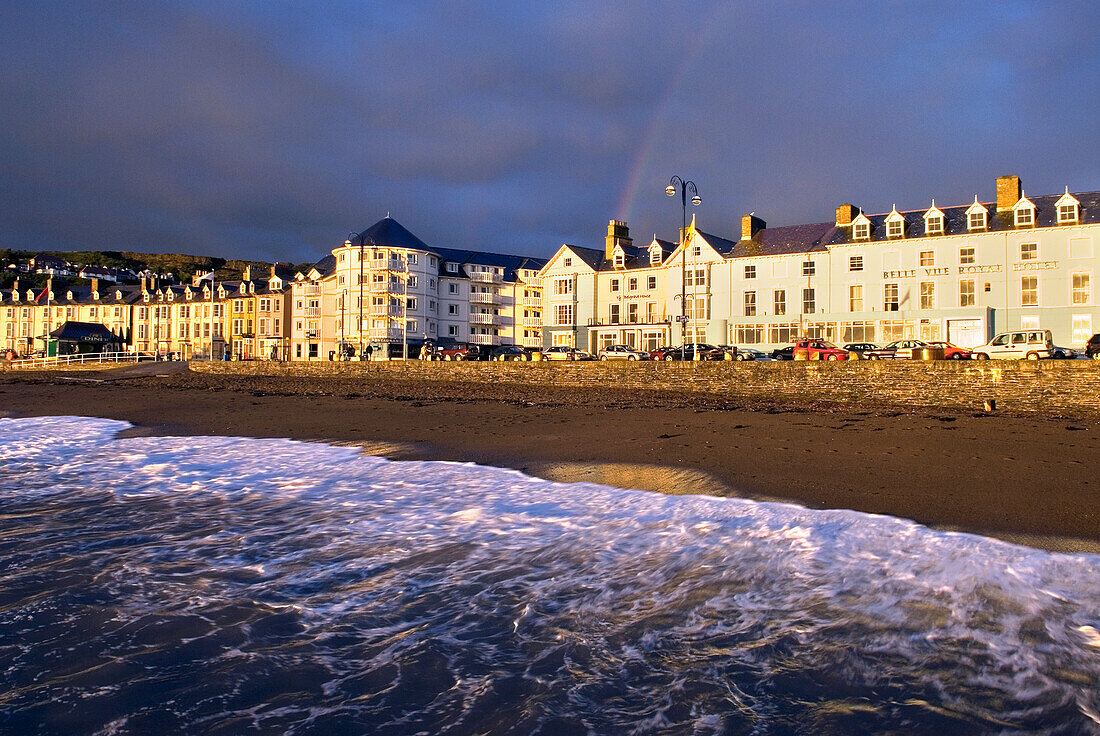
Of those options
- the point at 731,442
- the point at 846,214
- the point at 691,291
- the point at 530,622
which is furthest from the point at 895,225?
the point at 530,622

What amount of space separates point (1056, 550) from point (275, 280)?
288 feet

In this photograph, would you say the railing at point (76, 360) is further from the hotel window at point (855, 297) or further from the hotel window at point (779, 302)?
the hotel window at point (855, 297)

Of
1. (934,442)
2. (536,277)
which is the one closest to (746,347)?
(536,277)

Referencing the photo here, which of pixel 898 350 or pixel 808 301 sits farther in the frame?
pixel 808 301

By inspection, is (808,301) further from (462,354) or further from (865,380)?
(865,380)

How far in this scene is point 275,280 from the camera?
85.0 m

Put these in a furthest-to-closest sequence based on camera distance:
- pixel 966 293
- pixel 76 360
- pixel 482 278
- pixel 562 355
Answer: pixel 482 278, pixel 76 360, pixel 966 293, pixel 562 355

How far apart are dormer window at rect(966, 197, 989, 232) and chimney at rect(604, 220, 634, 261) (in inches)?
1102

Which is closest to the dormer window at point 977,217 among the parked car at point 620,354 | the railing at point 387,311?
the parked car at point 620,354

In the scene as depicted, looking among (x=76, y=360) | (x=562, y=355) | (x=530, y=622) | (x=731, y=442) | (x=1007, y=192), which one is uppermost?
(x=1007, y=192)

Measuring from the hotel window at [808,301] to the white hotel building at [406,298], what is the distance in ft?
101

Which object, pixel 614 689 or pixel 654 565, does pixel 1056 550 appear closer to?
pixel 654 565

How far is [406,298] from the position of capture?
2864 inches

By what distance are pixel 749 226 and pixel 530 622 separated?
187 feet
